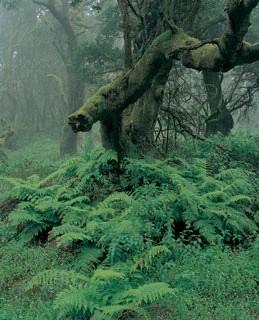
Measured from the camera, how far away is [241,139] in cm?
1402

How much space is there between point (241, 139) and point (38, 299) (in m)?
8.72

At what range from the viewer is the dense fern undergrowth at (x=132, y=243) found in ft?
20.7

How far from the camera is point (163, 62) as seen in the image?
432 inches

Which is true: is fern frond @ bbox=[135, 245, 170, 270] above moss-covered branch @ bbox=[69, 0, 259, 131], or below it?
below

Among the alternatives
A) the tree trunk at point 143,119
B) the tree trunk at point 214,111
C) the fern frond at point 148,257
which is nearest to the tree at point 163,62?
the tree trunk at point 143,119

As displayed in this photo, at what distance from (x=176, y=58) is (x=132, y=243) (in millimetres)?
4653

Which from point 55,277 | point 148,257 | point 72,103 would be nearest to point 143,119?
point 148,257

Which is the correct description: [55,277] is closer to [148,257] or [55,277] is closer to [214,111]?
[148,257]

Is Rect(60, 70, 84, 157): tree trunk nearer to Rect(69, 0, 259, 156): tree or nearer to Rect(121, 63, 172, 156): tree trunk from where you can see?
Rect(121, 63, 172, 156): tree trunk

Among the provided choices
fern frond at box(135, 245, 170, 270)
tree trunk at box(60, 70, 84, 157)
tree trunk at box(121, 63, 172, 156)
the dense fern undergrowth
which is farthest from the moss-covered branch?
tree trunk at box(60, 70, 84, 157)

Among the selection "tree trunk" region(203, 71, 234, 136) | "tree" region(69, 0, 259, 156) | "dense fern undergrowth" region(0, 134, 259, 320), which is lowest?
"dense fern undergrowth" region(0, 134, 259, 320)

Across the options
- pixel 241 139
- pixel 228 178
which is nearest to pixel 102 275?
pixel 228 178

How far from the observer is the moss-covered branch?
837 cm

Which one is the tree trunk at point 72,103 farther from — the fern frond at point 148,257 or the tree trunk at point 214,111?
the fern frond at point 148,257
